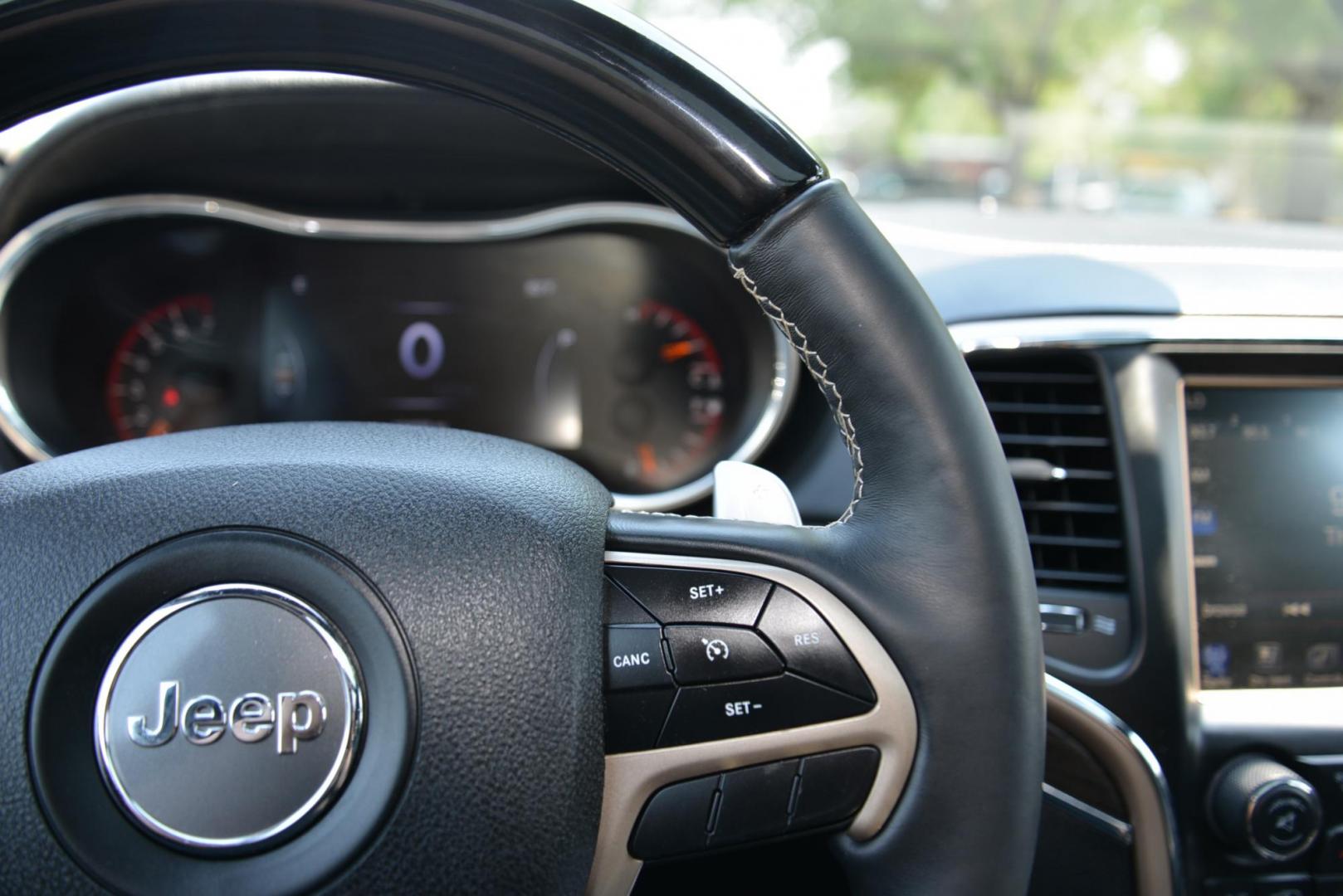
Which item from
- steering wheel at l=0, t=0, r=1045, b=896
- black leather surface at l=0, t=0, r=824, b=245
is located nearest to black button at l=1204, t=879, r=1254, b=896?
steering wheel at l=0, t=0, r=1045, b=896

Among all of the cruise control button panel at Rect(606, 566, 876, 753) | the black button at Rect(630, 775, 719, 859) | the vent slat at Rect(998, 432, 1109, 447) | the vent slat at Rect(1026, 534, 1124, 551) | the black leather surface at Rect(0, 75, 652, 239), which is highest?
the black leather surface at Rect(0, 75, 652, 239)

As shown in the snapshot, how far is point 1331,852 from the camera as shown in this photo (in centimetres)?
156

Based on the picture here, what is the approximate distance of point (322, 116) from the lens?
200cm

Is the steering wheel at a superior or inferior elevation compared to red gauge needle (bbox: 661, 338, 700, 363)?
inferior

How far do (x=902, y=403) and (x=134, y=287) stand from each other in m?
2.02

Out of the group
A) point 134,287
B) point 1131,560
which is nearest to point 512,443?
point 1131,560

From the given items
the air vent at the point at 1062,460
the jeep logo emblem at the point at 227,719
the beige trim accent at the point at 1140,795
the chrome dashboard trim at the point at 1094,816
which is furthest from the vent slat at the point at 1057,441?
the jeep logo emblem at the point at 227,719

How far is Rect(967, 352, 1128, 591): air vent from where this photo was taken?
162 cm

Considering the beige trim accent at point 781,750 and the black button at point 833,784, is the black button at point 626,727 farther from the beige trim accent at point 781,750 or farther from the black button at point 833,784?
the black button at point 833,784

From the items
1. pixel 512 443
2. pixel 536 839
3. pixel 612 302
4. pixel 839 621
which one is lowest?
pixel 536 839

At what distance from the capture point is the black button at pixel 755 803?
840 millimetres

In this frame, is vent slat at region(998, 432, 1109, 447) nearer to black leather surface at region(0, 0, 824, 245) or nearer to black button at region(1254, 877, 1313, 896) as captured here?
black button at region(1254, 877, 1313, 896)

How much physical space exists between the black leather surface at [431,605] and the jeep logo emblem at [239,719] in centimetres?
4

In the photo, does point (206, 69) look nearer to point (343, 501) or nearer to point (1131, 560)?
point (343, 501)
